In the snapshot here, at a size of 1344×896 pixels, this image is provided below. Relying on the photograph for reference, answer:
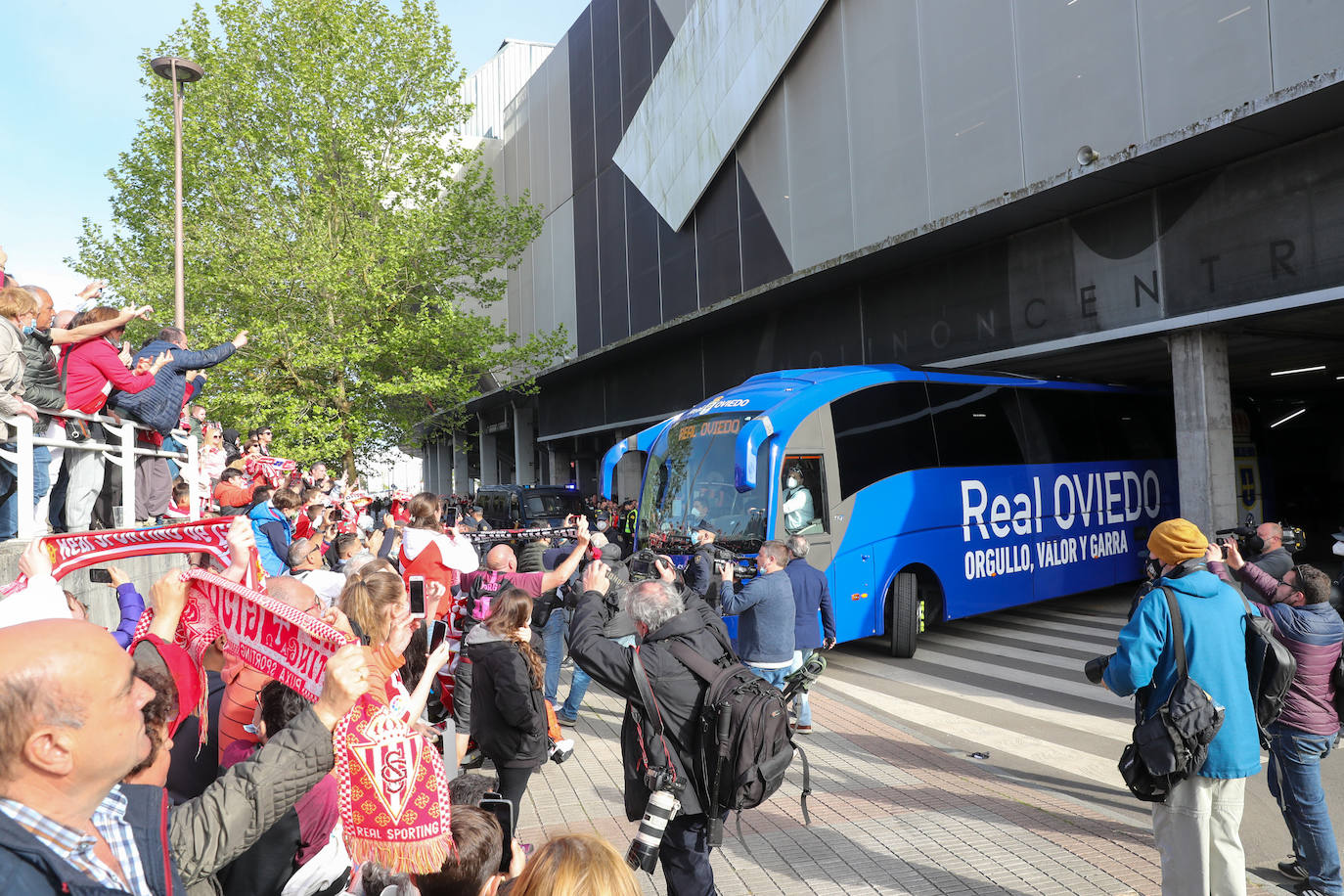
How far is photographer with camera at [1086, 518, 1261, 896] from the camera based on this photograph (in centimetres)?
384

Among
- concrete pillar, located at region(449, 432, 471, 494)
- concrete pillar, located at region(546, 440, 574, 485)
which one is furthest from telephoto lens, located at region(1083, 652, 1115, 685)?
concrete pillar, located at region(449, 432, 471, 494)

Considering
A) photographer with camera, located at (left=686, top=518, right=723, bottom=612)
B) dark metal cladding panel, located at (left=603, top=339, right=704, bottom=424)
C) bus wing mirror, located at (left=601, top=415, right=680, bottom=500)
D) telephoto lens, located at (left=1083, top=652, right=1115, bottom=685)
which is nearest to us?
telephoto lens, located at (left=1083, top=652, right=1115, bottom=685)

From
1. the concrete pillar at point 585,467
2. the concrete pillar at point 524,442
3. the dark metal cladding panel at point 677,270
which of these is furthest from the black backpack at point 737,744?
the concrete pillar at point 524,442

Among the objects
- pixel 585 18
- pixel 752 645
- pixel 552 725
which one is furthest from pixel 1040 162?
pixel 585 18

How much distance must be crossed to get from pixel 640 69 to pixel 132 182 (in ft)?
44.3

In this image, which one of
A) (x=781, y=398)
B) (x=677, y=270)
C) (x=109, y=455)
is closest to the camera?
(x=109, y=455)

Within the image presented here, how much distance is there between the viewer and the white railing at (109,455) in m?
5.88

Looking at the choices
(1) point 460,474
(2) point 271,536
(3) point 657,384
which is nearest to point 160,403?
(2) point 271,536

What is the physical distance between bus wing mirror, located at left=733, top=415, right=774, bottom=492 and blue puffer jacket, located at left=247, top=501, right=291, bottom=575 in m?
4.64

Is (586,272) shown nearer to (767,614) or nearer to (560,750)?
(767,614)

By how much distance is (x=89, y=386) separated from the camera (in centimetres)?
690

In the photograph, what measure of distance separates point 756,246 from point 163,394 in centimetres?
1354

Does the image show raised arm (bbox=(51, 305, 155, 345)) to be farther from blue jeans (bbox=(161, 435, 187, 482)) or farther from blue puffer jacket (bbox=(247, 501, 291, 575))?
blue jeans (bbox=(161, 435, 187, 482))

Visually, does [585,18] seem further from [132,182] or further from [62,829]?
[62,829]
